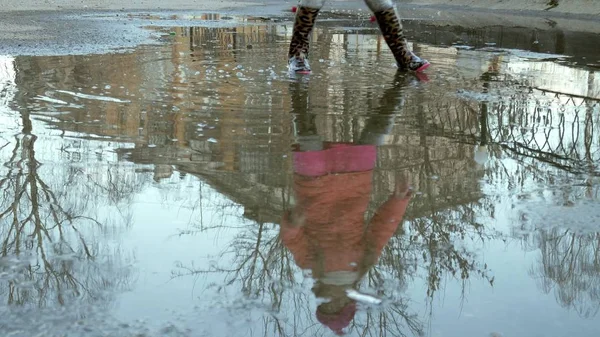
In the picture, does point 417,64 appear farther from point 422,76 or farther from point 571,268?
point 571,268

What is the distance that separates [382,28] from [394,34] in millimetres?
143

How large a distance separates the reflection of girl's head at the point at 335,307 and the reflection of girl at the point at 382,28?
4979 mm

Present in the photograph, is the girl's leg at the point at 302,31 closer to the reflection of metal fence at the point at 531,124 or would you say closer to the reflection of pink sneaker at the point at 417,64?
the reflection of pink sneaker at the point at 417,64

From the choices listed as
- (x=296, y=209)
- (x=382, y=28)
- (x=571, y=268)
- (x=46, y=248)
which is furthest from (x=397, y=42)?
(x=46, y=248)

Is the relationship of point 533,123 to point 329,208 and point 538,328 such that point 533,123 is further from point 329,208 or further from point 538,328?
point 538,328

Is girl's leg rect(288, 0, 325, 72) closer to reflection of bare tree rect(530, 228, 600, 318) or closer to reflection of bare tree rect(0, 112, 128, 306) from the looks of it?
reflection of bare tree rect(0, 112, 128, 306)

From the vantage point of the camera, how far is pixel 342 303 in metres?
2.54

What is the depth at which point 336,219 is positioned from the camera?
333 cm

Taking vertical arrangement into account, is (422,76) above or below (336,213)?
above

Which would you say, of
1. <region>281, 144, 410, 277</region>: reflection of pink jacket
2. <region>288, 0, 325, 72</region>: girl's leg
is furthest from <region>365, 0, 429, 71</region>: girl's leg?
<region>281, 144, 410, 277</region>: reflection of pink jacket

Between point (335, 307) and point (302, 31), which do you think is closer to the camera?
point (335, 307)

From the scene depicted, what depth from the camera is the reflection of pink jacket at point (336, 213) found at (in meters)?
2.95

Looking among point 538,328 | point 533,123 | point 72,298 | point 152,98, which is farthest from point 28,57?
point 538,328

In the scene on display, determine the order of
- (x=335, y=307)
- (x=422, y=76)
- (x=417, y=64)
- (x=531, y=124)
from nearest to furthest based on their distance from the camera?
(x=335, y=307) → (x=531, y=124) → (x=422, y=76) → (x=417, y=64)
